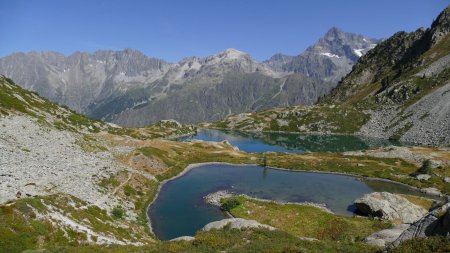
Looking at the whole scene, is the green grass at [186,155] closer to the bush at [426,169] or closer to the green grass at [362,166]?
the green grass at [362,166]

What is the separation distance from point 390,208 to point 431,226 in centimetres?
4265

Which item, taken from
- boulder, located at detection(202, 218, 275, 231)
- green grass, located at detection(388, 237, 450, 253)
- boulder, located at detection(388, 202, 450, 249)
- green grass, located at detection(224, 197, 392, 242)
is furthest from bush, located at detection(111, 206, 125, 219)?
green grass, located at detection(388, 237, 450, 253)

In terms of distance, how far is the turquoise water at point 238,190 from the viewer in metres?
66.2

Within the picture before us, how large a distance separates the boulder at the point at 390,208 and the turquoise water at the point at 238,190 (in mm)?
4650

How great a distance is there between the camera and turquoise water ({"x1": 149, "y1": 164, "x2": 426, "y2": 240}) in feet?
217

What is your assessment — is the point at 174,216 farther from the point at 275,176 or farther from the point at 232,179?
the point at 275,176

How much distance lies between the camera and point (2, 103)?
113m

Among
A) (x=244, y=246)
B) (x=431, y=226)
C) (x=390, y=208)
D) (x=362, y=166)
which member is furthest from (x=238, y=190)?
(x=431, y=226)

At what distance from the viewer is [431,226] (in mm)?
25953

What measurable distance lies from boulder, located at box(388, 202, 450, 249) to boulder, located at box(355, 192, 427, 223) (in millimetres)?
39964

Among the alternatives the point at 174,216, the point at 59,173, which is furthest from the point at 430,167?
the point at 59,173

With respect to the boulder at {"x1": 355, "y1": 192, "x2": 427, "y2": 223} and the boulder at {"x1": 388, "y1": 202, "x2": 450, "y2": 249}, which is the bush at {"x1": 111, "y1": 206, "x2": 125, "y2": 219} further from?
the boulder at {"x1": 388, "y1": 202, "x2": 450, "y2": 249}

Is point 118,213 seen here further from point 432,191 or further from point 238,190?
point 432,191

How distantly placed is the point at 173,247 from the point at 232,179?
68921mm
